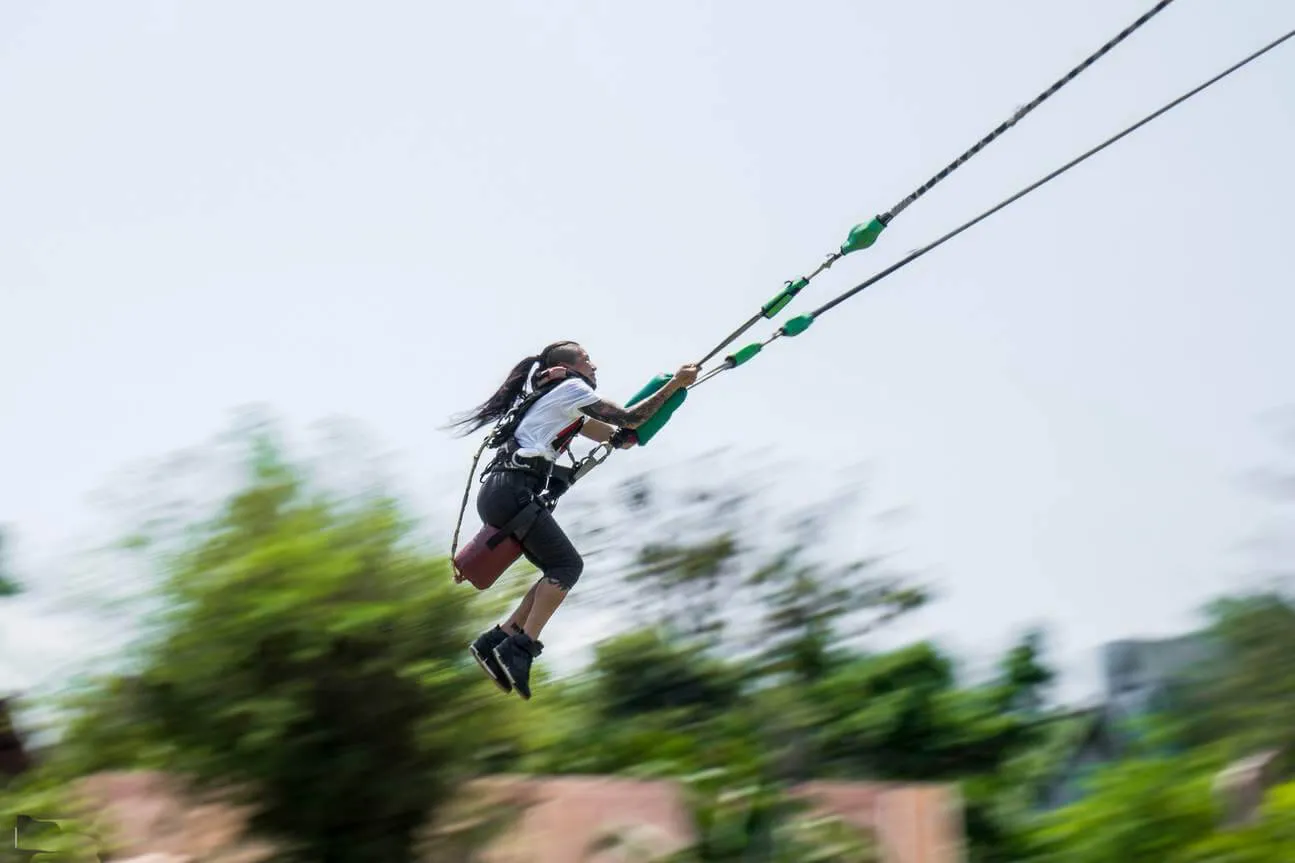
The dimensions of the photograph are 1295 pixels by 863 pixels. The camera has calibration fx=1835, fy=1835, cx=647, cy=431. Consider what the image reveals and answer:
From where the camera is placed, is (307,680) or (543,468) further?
(307,680)

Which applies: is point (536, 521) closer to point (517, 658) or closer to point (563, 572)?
point (563, 572)

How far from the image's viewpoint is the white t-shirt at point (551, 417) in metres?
6.96

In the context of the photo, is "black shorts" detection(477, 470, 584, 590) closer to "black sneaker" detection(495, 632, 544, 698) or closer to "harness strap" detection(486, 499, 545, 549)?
"harness strap" detection(486, 499, 545, 549)

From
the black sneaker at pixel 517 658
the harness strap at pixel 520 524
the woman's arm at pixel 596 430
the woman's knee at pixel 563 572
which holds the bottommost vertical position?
the black sneaker at pixel 517 658

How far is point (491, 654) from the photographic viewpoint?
707 centimetres

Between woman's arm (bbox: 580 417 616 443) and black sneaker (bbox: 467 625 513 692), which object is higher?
woman's arm (bbox: 580 417 616 443)

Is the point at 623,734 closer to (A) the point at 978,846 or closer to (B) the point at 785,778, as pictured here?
(B) the point at 785,778

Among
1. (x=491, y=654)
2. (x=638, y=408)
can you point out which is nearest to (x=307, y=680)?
(x=491, y=654)

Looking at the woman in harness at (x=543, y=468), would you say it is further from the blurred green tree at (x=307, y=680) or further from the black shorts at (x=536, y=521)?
the blurred green tree at (x=307, y=680)

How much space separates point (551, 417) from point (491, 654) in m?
0.95

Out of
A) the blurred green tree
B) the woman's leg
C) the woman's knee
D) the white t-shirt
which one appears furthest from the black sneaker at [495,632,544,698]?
the blurred green tree

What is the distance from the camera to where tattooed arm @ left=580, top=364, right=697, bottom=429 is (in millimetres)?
6875

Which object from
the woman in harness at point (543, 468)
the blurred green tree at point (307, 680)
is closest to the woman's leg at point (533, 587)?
the woman in harness at point (543, 468)

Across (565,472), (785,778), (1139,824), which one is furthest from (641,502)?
(565,472)
